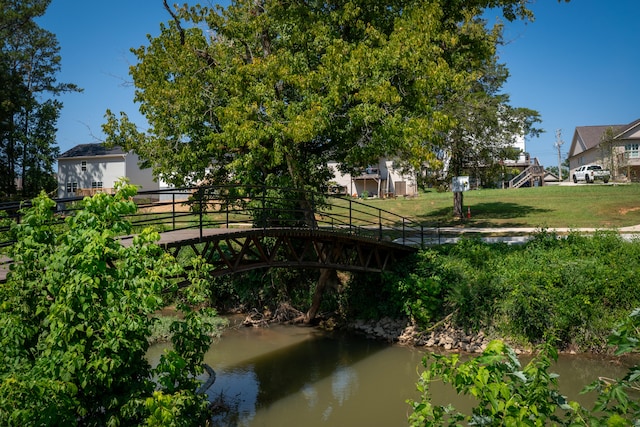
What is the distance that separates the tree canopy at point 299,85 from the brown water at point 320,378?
562 centimetres

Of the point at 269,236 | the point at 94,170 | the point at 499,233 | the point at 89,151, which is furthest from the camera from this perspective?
the point at 89,151

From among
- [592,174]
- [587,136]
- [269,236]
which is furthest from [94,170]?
[587,136]

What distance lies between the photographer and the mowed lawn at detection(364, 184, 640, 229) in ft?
100

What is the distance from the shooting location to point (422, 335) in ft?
60.0

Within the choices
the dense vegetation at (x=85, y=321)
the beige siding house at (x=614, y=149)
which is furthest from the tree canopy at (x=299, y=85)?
the beige siding house at (x=614, y=149)

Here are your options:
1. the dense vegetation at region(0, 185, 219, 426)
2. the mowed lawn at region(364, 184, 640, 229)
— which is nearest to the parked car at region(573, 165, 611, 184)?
the mowed lawn at region(364, 184, 640, 229)

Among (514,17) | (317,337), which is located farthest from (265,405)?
(514,17)

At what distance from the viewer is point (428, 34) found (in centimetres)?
1788

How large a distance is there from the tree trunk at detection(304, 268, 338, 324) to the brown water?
0.95m

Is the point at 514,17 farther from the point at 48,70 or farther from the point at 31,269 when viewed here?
the point at 48,70

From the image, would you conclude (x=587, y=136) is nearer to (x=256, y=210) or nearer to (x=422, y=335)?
(x=422, y=335)

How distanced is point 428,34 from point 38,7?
107ft

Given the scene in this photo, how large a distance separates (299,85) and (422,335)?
8948 mm

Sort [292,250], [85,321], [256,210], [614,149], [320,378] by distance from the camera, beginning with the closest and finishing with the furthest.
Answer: [85,321]
[256,210]
[292,250]
[320,378]
[614,149]
